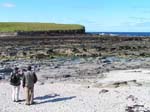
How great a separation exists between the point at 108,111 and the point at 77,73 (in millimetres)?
17611

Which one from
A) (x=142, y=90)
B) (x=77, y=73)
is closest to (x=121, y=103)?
(x=142, y=90)

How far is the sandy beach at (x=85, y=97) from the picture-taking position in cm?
2261

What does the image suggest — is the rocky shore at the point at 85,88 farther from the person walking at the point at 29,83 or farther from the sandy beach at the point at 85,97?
the person walking at the point at 29,83

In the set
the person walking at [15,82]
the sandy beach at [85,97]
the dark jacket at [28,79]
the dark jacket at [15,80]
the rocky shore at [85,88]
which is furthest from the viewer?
the dark jacket at [15,80]

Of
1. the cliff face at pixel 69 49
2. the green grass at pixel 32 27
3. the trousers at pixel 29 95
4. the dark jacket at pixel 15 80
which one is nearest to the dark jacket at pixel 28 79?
the trousers at pixel 29 95

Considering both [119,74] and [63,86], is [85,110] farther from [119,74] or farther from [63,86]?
[119,74]

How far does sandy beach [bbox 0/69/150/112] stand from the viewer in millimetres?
22609

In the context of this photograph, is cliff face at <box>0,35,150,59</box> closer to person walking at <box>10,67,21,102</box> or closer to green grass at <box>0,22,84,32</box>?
person walking at <box>10,67,21,102</box>

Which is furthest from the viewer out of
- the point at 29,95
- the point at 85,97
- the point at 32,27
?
the point at 32,27

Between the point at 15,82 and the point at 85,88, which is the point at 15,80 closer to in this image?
the point at 15,82

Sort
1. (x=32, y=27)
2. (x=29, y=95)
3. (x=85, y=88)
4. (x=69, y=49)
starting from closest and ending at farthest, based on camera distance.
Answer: (x=29, y=95) < (x=85, y=88) < (x=69, y=49) < (x=32, y=27)

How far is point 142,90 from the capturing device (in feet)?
91.1

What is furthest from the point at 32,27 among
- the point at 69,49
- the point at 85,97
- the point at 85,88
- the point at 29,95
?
the point at 29,95

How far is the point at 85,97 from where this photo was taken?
1012 inches
